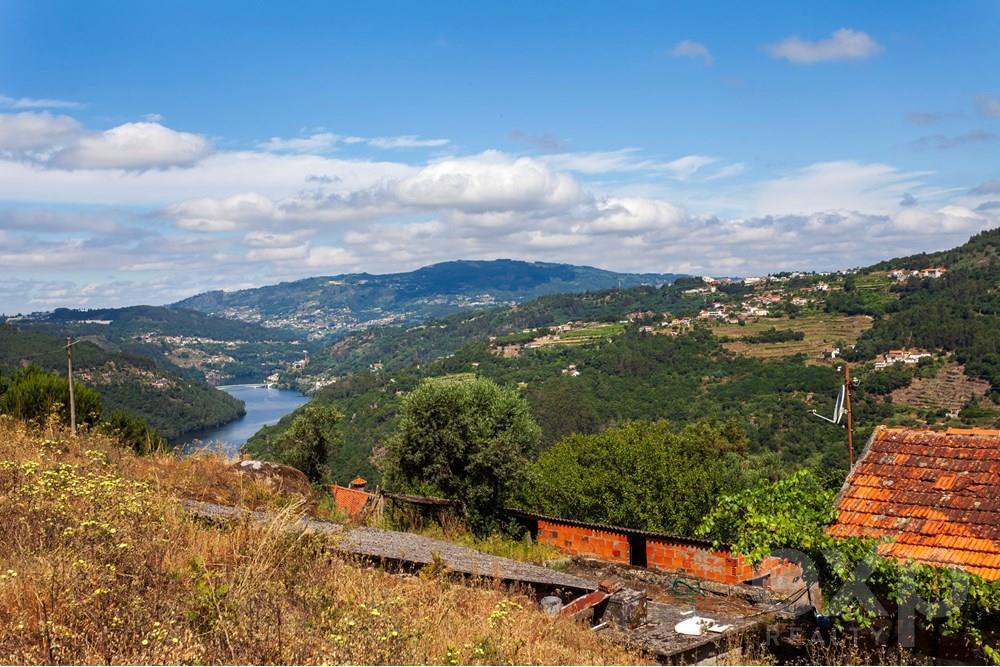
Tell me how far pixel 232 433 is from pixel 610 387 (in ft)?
197

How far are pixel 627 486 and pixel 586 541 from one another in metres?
14.4

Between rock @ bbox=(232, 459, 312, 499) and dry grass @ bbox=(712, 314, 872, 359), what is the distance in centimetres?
8658

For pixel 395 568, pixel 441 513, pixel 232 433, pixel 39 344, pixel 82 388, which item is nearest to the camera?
pixel 395 568

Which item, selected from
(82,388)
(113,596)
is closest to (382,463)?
(82,388)

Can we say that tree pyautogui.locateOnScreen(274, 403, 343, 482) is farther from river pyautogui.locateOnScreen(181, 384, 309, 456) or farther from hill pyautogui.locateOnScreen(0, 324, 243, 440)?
hill pyautogui.locateOnScreen(0, 324, 243, 440)

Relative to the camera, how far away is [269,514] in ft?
20.0

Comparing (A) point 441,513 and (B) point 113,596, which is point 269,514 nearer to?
(B) point 113,596

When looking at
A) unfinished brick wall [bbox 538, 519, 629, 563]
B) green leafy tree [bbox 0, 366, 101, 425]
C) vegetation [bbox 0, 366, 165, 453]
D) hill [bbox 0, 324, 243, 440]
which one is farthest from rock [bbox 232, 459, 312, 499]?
hill [bbox 0, 324, 243, 440]

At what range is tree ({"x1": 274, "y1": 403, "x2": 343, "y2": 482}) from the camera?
29.1 metres

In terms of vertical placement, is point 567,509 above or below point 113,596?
below

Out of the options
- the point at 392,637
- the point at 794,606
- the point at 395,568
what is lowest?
the point at 794,606

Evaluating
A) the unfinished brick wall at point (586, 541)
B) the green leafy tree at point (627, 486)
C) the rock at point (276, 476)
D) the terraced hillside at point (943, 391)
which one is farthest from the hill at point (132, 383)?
the unfinished brick wall at point (586, 541)

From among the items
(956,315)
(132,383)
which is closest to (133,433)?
(956,315)

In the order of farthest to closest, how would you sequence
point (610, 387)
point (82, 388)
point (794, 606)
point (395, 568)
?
point (610, 387) < point (82, 388) < point (794, 606) < point (395, 568)
